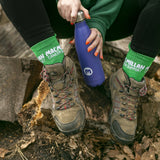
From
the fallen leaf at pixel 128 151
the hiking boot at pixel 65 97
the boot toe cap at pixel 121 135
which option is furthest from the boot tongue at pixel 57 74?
the fallen leaf at pixel 128 151

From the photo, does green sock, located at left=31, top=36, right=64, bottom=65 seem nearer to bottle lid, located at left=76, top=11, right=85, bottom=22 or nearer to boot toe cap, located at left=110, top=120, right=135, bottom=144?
bottle lid, located at left=76, top=11, right=85, bottom=22

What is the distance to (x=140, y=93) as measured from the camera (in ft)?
5.86

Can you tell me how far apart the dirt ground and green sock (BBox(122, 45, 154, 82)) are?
0.49 metres

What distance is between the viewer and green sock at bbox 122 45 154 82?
156 centimetres

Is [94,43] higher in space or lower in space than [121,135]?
higher

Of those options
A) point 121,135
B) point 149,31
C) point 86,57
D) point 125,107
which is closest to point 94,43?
point 86,57

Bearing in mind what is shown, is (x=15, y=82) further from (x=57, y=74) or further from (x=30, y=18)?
(x=30, y=18)

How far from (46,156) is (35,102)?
0.82 m

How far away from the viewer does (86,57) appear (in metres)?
1.77

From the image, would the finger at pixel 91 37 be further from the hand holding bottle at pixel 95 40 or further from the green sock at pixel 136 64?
the green sock at pixel 136 64

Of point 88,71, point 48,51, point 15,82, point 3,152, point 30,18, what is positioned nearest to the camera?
point 30,18

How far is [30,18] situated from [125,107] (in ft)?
4.34

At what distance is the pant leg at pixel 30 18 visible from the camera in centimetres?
135

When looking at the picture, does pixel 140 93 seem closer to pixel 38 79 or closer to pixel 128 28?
pixel 128 28
